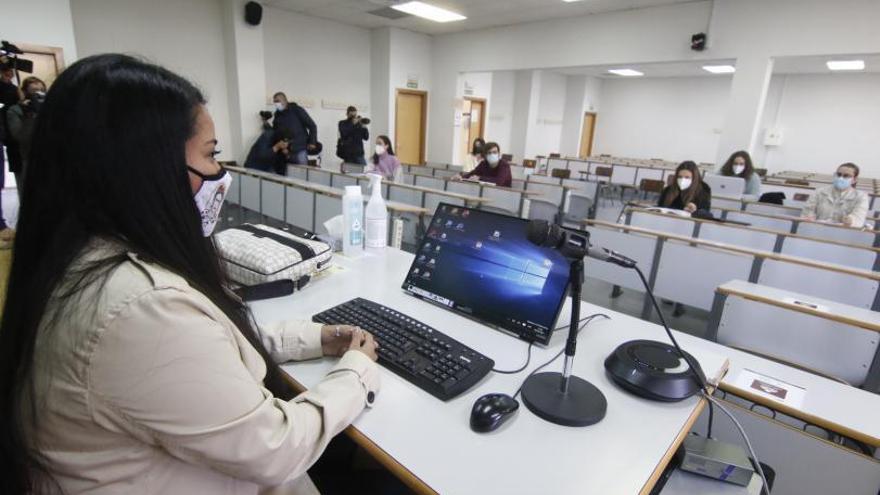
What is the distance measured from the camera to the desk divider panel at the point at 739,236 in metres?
3.26

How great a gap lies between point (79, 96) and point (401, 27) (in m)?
8.72

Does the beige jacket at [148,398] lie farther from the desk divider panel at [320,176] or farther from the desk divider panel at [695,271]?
the desk divider panel at [320,176]

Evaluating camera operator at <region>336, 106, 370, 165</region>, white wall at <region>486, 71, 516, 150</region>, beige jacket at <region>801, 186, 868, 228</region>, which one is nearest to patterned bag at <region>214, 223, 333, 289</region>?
beige jacket at <region>801, 186, 868, 228</region>

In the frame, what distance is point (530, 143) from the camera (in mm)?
9906

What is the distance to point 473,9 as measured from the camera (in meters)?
6.88

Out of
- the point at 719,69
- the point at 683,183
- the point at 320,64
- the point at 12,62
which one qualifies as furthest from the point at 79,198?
the point at 719,69

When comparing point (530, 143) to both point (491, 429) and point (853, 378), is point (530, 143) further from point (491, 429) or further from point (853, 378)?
point (491, 429)

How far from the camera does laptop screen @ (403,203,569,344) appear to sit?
1.08m

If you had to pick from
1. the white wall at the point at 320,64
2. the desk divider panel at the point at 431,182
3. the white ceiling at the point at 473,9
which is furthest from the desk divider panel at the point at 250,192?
the white ceiling at the point at 473,9

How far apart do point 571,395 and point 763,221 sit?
4.11 metres

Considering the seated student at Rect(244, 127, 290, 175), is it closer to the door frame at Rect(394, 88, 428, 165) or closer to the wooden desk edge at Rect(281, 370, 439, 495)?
the door frame at Rect(394, 88, 428, 165)

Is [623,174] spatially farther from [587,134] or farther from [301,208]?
[301,208]

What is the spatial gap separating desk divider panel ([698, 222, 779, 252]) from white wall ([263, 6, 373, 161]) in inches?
267

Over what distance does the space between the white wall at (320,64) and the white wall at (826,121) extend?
967 cm
